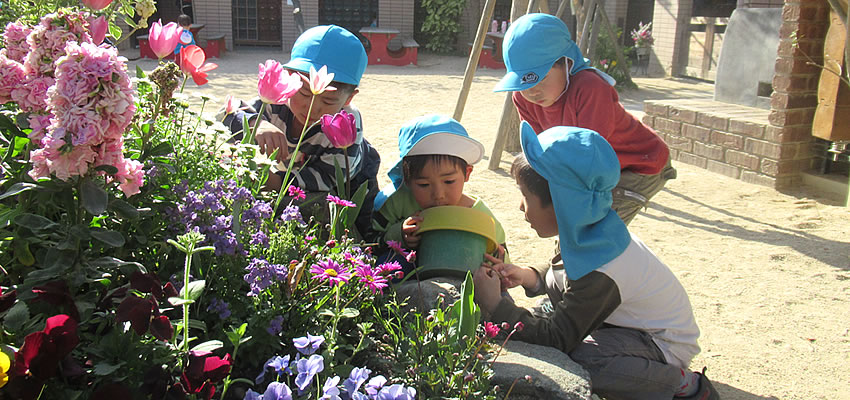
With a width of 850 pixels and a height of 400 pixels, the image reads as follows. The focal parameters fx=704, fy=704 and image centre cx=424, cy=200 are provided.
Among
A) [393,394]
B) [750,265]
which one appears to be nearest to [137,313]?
[393,394]

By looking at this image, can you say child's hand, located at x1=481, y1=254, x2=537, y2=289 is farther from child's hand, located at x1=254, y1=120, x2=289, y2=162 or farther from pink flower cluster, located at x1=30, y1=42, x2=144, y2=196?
pink flower cluster, located at x1=30, y1=42, x2=144, y2=196

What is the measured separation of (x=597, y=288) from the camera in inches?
82.2

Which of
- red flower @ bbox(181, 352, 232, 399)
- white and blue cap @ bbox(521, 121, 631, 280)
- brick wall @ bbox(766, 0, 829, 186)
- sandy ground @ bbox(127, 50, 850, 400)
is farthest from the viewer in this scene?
brick wall @ bbox(766, 0, 829, 186)

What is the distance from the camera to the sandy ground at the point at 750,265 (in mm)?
2836

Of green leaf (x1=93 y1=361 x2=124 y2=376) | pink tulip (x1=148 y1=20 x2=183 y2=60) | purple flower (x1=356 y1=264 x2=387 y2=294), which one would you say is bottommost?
green leaf (x1=93 y1=361 x2=124 y2=376)

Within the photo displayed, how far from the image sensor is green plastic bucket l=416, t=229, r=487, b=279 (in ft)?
7.05

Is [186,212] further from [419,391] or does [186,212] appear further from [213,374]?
[419,391]

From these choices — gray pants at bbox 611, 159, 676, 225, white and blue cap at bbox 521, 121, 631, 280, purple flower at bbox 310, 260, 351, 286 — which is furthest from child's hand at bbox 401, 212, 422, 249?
gray pants at bbox 611, 159, 676, 225

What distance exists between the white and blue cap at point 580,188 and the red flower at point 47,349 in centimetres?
137

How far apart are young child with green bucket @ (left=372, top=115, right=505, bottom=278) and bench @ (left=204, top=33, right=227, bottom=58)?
12644 millimetres

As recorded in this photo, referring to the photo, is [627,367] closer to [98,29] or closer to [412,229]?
[412,229]

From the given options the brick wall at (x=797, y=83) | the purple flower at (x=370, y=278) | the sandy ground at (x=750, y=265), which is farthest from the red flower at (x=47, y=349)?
the brick wall at (x=797, y=83)

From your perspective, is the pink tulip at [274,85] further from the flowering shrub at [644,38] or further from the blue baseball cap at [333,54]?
the flowering shrub at [644,38]

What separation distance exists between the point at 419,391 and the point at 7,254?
85cm
